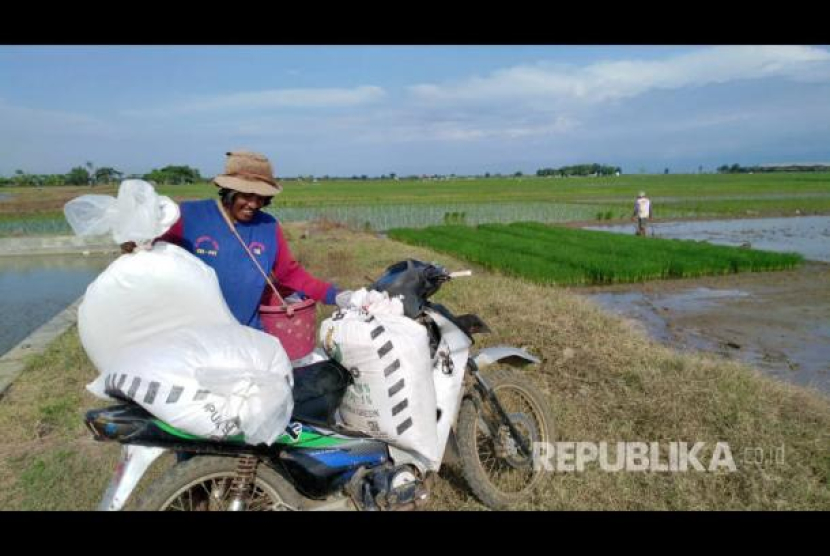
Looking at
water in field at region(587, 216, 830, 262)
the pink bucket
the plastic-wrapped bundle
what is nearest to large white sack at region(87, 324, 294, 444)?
the plastic-wrapped bundle

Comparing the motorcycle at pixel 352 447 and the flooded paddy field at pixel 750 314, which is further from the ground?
the motorcycle at pixel 352 447

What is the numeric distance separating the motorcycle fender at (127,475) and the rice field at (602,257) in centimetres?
984

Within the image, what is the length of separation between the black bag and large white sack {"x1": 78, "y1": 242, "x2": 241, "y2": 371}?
49cm

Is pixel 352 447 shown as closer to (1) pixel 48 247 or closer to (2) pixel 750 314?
(2) pixel 750 314

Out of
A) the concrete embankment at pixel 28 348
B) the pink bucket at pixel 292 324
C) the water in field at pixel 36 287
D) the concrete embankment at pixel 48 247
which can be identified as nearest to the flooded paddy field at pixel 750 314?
the pink bucket at pixel 292 324

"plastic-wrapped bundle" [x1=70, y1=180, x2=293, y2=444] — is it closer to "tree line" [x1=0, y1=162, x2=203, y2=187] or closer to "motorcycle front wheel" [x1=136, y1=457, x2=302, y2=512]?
"motorcycle front wheel" [x1=136, y1=457, x2=302, y2=512]

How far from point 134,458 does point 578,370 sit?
3.80m

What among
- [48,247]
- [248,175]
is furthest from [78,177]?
[248,175]

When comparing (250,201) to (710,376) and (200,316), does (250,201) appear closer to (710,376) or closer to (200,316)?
(200,316)

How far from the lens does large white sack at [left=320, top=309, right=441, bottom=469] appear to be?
7.47ft

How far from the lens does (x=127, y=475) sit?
72.7 inches

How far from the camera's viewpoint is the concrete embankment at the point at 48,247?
17.0 m

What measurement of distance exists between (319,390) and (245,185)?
1.04 m

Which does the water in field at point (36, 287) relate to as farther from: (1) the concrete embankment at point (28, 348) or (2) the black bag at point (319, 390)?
(2) the black bag at point (319, 390)
